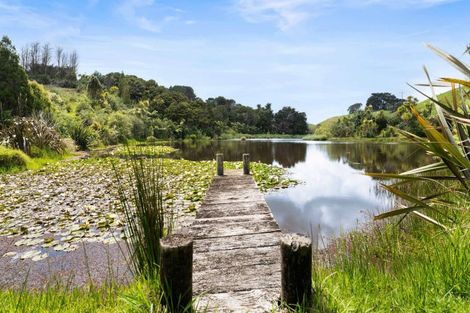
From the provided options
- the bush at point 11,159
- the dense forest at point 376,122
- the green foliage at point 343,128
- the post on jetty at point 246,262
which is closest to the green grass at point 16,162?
the bush at point 11,159

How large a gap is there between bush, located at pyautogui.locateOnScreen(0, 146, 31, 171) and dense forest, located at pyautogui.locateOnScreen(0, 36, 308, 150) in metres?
1.99

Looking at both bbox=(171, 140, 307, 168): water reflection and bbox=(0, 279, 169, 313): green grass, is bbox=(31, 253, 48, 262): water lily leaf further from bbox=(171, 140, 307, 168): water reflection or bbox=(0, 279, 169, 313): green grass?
bbox=(171, 140, 307, 168): water reflection

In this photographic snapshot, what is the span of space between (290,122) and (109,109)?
174ft

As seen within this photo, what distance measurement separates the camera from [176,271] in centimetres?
203

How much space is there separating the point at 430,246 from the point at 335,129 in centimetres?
6434

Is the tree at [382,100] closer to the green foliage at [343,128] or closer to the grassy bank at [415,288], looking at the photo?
the green foliage at [343,128]

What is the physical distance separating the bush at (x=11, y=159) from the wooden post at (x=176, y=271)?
35.7ft

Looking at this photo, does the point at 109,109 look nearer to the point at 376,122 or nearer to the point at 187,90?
the point at 376,122

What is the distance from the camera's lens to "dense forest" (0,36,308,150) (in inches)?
736

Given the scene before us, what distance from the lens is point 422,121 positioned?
7.97 ft

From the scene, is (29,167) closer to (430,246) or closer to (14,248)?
(14,248)

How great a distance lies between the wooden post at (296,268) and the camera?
6.73 ft

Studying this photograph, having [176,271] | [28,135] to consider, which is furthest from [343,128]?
[176,271]

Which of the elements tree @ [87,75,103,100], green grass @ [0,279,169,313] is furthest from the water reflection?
green grass @ [0,279,169,313]
